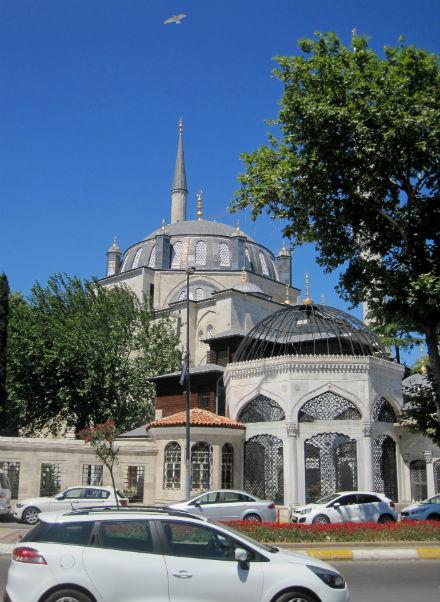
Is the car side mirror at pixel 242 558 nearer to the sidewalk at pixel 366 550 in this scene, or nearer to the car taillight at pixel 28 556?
the car taillight at pixel 28 556

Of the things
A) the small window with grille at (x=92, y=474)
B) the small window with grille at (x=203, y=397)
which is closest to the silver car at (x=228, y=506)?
the small window with grille at (x=92, y=474)

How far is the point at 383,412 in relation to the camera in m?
26.1

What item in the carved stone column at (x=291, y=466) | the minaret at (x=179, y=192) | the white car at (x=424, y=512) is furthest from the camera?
the minaret at (x=179, y=192)

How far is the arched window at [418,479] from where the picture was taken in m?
26.7

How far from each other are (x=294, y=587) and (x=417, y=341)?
35.8 meters

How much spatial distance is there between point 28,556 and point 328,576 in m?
3.28

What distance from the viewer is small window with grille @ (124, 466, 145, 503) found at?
26.7 m

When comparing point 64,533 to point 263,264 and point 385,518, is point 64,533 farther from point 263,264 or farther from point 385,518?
point 263,264

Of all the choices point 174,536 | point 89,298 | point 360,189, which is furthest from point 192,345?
point 174,536

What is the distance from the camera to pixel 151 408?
132 ft

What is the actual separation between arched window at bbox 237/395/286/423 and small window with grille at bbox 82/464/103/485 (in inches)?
259

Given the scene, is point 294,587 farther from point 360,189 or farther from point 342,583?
point 360,189

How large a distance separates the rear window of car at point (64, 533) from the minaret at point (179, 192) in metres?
68.6

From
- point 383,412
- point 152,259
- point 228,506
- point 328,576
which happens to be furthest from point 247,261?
point 328,576
